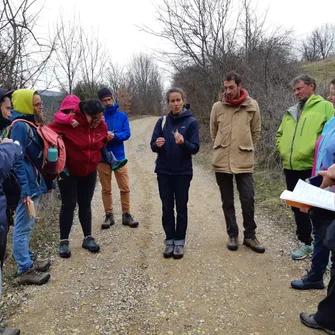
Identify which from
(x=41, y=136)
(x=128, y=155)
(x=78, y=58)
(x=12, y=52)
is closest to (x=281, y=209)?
(x=41, y=136)

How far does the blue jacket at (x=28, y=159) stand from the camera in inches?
111

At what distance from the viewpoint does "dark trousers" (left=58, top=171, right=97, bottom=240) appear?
11.8ft

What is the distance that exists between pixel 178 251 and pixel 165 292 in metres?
0.74

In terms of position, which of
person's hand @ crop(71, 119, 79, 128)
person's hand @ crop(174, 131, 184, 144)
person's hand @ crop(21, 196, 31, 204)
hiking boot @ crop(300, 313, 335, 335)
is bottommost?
hiking boot @ crop(300, 313, 335, 335)

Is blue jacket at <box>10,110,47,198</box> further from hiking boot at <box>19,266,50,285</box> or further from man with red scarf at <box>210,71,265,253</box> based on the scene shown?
man with red scarf at <box>210,71,265,253</box>

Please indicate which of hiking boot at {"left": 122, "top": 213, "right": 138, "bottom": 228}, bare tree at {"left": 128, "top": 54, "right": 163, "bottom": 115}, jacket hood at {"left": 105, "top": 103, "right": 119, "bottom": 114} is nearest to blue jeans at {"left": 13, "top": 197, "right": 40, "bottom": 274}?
hiking boot at {"left": 122, "top": 213, "right": 138, "bottom": 228}

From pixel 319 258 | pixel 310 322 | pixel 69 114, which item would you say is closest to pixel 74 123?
pixel 69 114

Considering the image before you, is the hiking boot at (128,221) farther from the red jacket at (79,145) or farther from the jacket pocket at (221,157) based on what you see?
the jacket pocket at (221,157)

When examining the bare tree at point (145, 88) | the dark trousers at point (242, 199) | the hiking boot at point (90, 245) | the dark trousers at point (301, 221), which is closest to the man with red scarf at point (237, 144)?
the dark trousers at point (242, 199)

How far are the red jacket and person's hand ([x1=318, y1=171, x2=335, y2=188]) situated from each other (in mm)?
2490

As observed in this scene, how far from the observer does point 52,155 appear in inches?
118

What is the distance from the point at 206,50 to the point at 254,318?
508 inches

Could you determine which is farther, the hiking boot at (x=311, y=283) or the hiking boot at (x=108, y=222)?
the hiking boot at (x=108, y=222)

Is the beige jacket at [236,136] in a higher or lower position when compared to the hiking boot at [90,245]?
higher
